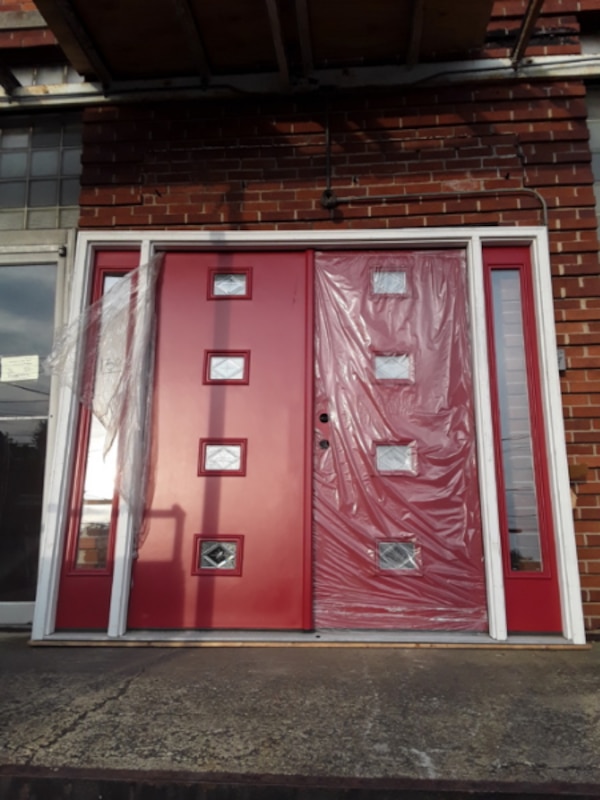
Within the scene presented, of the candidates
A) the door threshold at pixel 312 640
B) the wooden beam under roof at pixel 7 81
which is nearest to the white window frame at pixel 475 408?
the door threshold at pixel 312 640

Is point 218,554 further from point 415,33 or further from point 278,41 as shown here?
point 415,33

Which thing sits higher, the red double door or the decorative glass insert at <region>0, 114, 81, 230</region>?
the decorative glass insert at <region>0, 114, 81, 230</region>

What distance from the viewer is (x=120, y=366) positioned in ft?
11.5

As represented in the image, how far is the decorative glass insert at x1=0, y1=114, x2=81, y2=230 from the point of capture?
390 centimetres

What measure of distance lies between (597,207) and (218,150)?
2.50 m

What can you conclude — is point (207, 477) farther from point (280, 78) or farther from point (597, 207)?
point (597, 207)

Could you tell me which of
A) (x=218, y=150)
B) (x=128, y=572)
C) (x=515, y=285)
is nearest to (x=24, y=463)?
(x=128, y=572)

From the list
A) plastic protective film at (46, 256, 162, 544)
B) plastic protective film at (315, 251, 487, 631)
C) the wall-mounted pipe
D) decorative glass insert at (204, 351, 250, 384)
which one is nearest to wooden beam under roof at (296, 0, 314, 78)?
the wall-mounted pipe

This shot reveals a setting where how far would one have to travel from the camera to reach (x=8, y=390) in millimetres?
3699

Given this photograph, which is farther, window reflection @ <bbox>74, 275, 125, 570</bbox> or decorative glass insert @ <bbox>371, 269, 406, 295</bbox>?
decorative glass insert @ <bbox>371, 269, 406, 295</bbox>

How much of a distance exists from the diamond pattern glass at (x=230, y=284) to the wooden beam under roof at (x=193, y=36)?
1.32 meters

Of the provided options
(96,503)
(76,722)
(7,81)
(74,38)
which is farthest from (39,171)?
(76,722)

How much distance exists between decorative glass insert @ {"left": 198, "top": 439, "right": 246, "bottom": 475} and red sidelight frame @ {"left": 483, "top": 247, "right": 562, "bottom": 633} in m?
1.50

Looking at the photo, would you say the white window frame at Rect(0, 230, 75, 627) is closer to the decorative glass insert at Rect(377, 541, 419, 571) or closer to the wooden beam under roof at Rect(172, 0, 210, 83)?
the wooden beam under roof at Rect(172, 0, 210, 83)
